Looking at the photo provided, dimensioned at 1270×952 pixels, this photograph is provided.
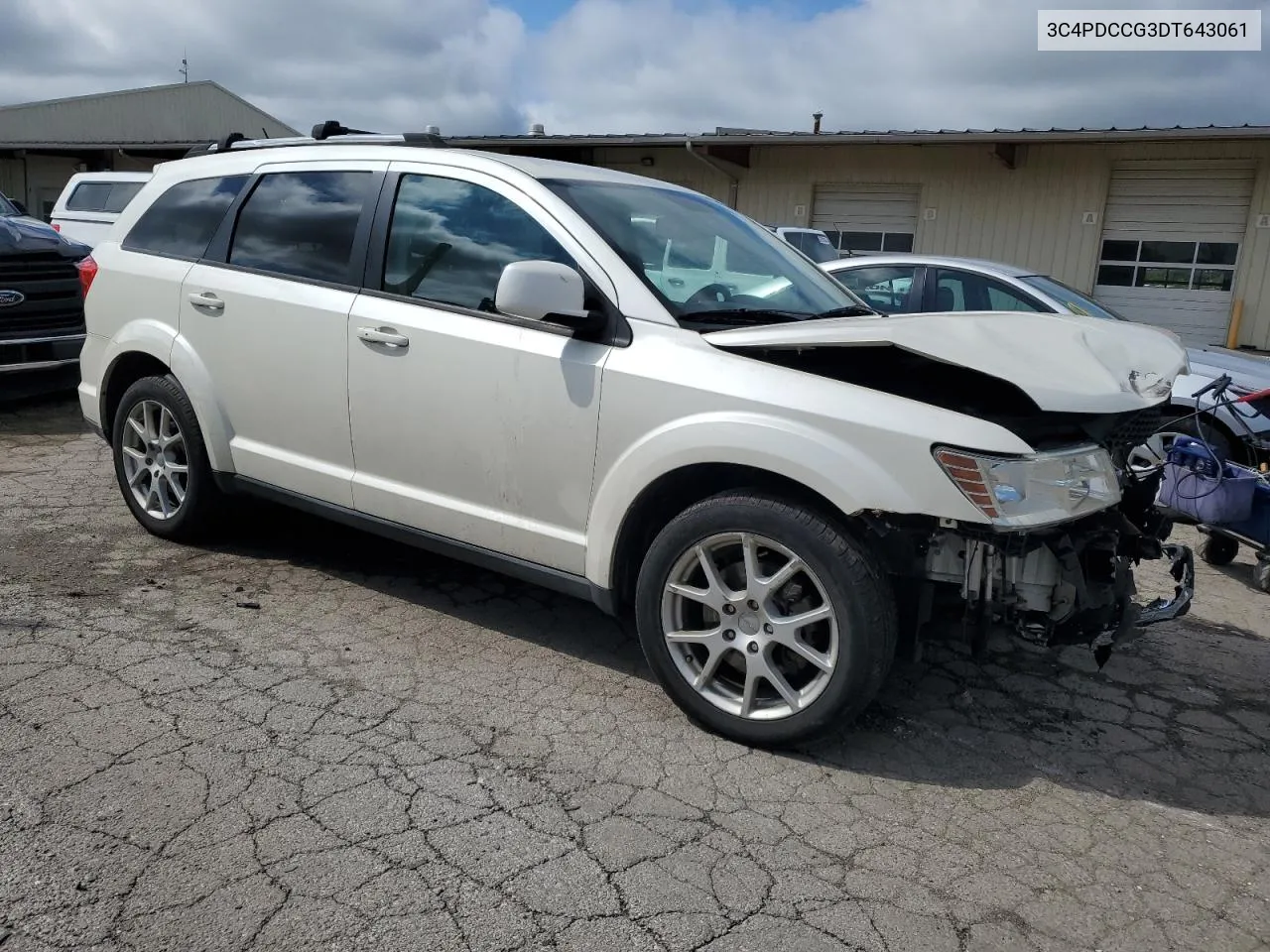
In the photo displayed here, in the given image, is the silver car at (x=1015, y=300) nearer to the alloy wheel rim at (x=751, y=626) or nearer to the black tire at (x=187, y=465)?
the alloy wheel rim at (x=751, y=626)

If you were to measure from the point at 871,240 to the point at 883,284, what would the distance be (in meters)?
11.0

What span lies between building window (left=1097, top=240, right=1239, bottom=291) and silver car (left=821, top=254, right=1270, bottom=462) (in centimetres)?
907

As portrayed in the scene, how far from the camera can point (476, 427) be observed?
371 cm

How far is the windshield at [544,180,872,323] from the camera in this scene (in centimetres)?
360

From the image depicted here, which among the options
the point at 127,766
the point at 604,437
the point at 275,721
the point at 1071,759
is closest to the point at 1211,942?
the point at 1071,759

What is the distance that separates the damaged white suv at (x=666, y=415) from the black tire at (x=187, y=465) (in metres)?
0.03

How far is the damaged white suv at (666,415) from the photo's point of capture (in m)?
3.04

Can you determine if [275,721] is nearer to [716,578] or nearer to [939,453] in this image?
[716,578]

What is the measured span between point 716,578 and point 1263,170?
15259 mm

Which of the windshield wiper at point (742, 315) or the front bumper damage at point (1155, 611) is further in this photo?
the windshield wiper at point (742, 315)

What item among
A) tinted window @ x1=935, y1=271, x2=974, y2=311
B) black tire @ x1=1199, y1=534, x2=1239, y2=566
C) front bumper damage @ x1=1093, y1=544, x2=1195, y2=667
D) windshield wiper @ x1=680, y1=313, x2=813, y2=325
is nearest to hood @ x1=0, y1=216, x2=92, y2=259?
windshield wiper @ x1=680, y1=313, x2=813, y2=325

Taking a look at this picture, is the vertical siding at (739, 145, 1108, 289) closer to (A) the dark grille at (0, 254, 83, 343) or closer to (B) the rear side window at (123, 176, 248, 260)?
(A) the dark grille at (0, 254, 83, 343)

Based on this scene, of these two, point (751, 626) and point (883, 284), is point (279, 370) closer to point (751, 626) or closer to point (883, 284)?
point (751, 626)

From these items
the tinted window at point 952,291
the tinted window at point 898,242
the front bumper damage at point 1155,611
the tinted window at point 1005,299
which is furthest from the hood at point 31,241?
the tinted window at point 898,242
